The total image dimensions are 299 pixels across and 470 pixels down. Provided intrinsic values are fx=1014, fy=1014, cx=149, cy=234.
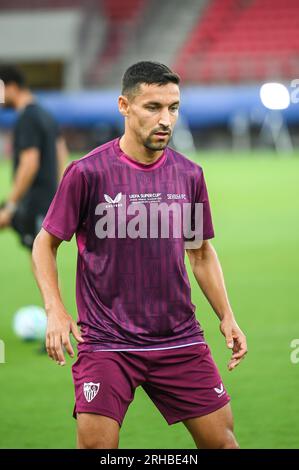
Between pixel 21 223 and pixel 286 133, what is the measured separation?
23.3m

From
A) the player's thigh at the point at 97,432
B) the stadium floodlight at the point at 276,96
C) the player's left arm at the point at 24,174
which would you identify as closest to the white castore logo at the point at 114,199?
the player's thigh at the point at 97,432

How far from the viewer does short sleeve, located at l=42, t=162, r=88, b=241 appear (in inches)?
173

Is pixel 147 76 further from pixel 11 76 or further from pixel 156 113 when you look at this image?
pixel 11 76

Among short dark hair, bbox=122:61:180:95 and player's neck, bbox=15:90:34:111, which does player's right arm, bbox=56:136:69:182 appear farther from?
short dark hair, bbox=122:61:180:95

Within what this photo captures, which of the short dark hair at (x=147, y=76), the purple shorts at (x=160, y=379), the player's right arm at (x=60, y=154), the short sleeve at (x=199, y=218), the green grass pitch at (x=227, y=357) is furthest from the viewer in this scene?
the player's right arm at (x=60, y=154)

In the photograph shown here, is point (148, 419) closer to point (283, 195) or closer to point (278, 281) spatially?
point (278, 281)

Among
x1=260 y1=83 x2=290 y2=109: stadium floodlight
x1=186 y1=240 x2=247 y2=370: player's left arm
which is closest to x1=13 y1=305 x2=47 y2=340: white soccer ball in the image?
x1=186 y1=240 x2=247 y2=370: player's left arm

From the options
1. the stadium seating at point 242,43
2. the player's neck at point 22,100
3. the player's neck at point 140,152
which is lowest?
the player's neck at point 140,152

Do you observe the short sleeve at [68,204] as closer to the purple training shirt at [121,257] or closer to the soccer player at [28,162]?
the purple training shirt at [121,257]

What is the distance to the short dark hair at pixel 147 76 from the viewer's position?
14.4ft

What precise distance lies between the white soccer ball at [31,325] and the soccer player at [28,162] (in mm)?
585

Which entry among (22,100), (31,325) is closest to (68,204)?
(31,325)

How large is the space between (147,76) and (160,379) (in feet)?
4.33
